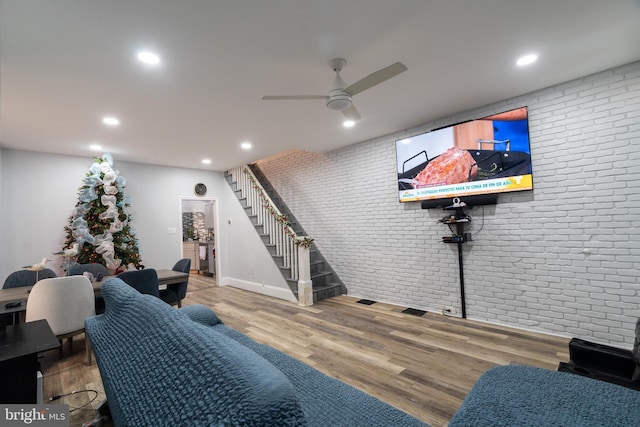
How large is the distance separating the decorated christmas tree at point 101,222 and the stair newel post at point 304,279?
9.84 feet

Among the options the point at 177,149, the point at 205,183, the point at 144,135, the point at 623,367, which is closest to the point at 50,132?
the point at 144,135

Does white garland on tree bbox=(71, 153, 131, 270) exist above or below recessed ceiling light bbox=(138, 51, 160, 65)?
below

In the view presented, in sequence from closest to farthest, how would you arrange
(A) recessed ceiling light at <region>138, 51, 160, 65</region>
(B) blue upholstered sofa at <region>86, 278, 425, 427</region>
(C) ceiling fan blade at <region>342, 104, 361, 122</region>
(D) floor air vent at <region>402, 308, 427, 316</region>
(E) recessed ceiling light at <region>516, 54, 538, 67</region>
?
(B) blue upholstered sofa at <region>86, 278, 425, 427</region>, (A) recessed ceiling light at <region>138, 51, 160, 65</region>, (E) recessed ceiling light at <region>516, 54, 538, 67</region>, (C) ceiling fan blade at <region>342, 104, 361, 122</region>, (D) floor air vent at <region>402, 308, 427, 316</region>

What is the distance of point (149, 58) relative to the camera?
7.69 ft

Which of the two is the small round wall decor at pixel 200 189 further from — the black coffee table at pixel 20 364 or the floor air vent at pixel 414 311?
the black coffee table at pixel 20 364

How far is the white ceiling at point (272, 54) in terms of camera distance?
1.92 metres

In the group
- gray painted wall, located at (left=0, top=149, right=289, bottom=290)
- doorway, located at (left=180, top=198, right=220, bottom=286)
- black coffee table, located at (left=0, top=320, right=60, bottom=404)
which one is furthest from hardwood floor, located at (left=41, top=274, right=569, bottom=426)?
doorway, located at (left=180, top=198, right=220, bottom=286)

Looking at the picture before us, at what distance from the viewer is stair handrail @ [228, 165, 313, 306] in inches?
188

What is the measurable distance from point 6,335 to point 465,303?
4.40 m

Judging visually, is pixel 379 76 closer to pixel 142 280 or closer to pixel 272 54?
pixel 272 54

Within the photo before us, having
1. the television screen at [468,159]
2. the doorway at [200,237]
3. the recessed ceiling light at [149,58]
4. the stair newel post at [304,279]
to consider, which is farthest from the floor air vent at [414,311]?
the doorway at [200,237]

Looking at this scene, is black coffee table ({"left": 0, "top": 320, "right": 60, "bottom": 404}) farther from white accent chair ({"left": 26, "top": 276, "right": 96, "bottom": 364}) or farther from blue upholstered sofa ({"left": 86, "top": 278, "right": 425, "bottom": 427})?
white accent chair ({"left": 26, "top": 276, "right": 96, "bottom": 364})

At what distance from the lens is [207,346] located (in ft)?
2.28

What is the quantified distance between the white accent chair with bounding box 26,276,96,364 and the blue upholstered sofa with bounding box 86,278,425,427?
1871mm
